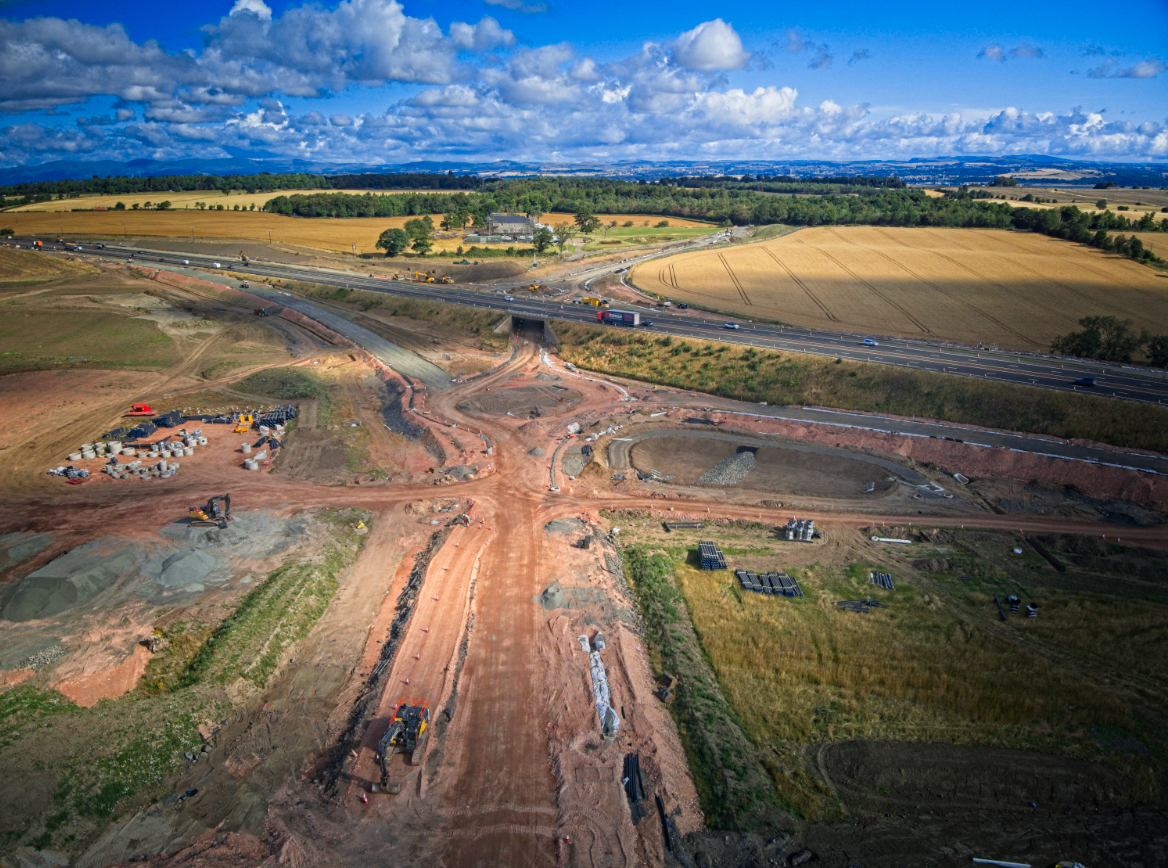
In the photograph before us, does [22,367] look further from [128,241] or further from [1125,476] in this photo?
[1125,476]

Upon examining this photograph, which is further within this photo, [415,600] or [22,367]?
[22,367]

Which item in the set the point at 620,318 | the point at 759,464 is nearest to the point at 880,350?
the point at 759,464

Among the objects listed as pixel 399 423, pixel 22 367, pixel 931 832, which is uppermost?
pixel 22 367

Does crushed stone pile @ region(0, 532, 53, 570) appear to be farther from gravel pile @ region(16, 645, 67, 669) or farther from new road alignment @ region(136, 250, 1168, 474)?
new road alignment @ region(136, 250, 1168, 474)

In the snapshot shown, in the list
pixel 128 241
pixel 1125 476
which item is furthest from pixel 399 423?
pixel 128 241

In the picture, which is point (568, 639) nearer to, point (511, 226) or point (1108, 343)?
point (1108, 343)
